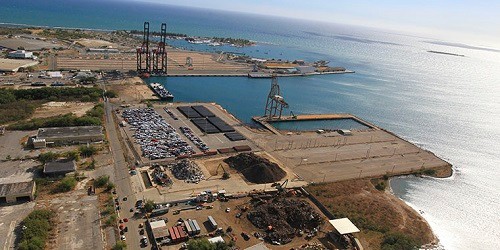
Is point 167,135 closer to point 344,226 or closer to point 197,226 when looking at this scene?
point 197,226

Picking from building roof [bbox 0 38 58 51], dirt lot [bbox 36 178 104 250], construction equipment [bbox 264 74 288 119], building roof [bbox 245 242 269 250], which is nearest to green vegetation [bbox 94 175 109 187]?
dirt lot [bbox 36 178 104 250]

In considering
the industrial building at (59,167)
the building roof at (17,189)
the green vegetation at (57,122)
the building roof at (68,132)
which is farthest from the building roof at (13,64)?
the building roof at (17,189)

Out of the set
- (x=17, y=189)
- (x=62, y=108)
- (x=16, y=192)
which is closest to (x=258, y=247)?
(x=16, y=192)

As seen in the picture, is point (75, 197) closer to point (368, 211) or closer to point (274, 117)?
point (368, 211)

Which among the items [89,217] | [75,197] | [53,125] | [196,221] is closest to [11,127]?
[53,125]

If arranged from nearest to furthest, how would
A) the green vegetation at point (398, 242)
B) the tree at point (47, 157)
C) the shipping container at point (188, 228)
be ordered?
the shipping container at point (188, 228)
the green vegetation at point (398, 242)
the tree at point (47, 157)

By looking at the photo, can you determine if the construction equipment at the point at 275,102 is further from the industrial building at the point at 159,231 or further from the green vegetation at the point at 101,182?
the industrial building at the point at 159,231
